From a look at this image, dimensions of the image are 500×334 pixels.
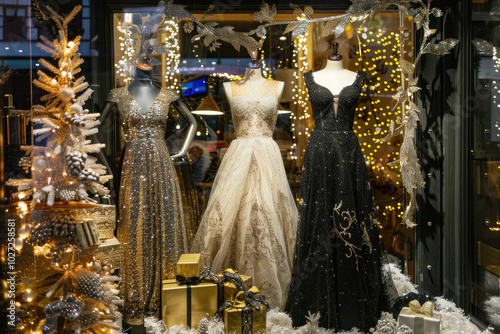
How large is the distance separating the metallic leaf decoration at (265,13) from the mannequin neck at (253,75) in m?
0.29

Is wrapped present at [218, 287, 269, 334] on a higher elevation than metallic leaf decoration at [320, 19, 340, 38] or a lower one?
lower

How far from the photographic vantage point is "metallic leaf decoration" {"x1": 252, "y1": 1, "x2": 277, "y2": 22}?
2.76 meters

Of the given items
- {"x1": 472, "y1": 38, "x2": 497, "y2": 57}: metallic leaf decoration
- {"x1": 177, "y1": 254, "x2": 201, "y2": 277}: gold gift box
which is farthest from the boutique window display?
{"x1": 472, "y1": 38, "x2": 497, "y2": 57}: metallic leaf decoration

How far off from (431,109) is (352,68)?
534 millimetres

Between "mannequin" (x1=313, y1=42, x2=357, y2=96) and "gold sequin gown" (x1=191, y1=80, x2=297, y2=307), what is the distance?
1.04ft

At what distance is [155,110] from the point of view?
8.55 ft

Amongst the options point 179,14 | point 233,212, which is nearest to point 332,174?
point 233,212

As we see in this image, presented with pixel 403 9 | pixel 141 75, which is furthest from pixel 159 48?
pixel 403 9

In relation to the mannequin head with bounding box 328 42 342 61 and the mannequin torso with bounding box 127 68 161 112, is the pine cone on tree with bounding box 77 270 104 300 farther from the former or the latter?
the mannequin head with bounding box 328 42 342 61

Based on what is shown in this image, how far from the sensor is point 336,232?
2.45m

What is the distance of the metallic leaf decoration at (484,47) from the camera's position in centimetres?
251

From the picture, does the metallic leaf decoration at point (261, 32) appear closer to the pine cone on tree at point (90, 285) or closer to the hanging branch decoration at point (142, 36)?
the hanging branch decoration at point (142, 36)

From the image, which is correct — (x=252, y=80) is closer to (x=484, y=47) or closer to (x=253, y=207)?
(x=253, y=207)

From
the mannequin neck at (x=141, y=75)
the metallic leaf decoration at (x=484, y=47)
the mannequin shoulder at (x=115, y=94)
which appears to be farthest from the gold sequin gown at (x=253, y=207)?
the metallic leaf decoration at (x=484, y=47)
